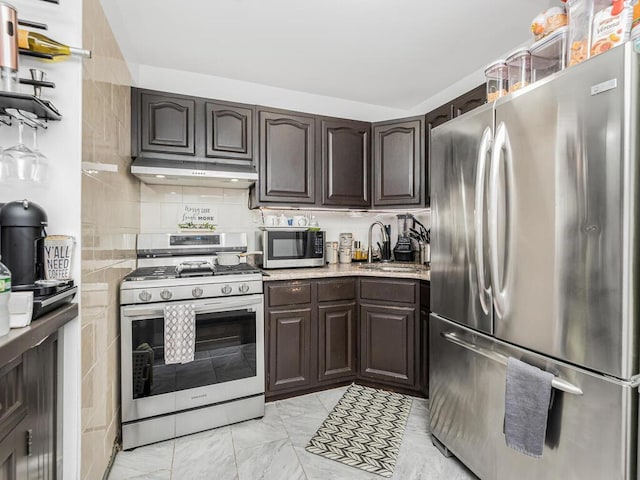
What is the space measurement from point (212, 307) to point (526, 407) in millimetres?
1677

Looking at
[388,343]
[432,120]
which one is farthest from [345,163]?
[388,343]

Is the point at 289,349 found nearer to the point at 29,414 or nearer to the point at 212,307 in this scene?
the point at 212,307

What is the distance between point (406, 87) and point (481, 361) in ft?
7.96

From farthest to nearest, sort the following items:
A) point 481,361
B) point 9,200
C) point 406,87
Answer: point 406,87 < point 481,361 < point 9,200

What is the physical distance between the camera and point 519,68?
1.48 m

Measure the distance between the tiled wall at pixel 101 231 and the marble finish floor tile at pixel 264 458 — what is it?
0.25m

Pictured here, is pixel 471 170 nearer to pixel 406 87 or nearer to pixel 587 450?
pixel 587 450

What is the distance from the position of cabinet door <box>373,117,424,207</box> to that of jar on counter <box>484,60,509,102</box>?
1.10m

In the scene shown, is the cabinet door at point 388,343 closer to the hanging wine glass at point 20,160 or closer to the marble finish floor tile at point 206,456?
the marble finish floor tile at point 206,456

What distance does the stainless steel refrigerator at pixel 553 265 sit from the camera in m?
0.98

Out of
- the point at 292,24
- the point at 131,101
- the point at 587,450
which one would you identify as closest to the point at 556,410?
the point at 587,450

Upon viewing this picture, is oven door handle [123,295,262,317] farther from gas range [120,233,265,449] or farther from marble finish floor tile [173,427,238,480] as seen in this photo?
marble finish floor tile [173,427,238,480]

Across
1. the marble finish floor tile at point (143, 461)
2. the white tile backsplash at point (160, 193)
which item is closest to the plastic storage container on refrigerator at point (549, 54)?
the white tile backsplash at point (160, 193)

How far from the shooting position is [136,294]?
1843 mm
